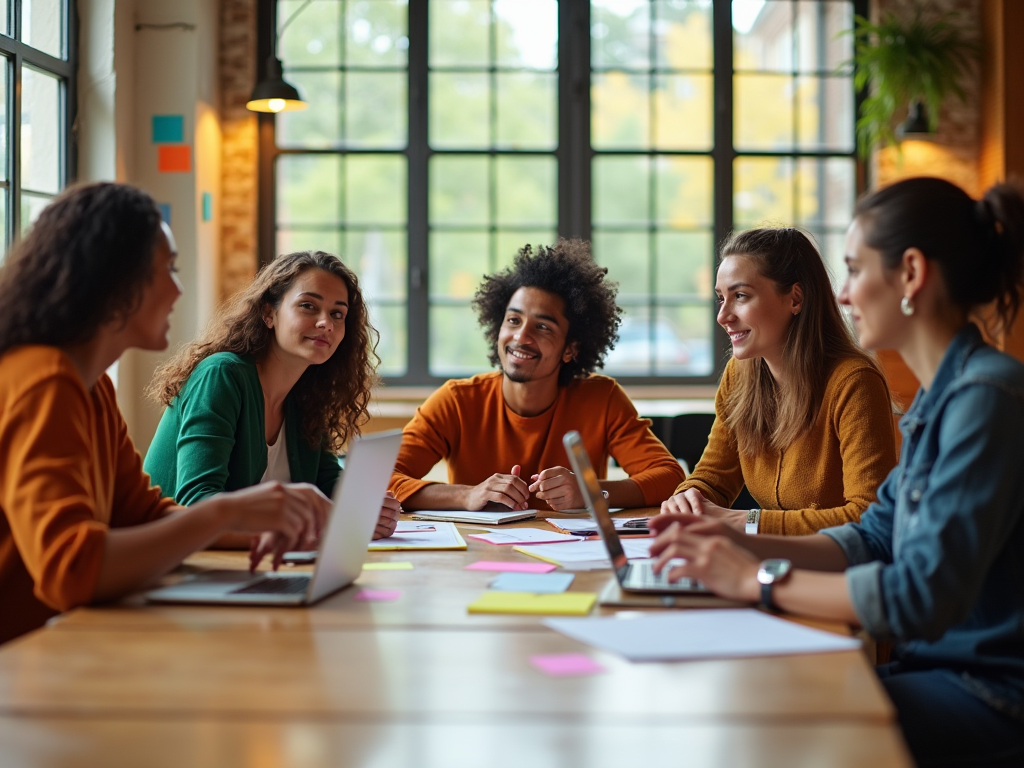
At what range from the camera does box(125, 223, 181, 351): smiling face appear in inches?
68.1

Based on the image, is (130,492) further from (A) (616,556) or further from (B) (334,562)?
(A) (616,556)

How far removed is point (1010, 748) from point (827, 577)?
0.32m

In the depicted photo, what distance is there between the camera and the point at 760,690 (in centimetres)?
Answer: 117

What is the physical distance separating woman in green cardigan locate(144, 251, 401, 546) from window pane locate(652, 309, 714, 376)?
363 centimetres

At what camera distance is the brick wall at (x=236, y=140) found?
6125 millimetres

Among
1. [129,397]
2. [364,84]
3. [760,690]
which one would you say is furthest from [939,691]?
[364,84]

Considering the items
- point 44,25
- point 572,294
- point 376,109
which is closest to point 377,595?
point 572,294

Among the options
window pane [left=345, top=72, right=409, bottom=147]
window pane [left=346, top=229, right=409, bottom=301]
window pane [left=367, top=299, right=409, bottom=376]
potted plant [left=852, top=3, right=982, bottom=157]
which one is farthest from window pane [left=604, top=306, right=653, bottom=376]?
window pane [left=345, top=72, right=409, bottom=147]

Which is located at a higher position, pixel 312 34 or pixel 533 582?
pixel 312 34

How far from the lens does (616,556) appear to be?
177cm

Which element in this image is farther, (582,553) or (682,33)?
(682,33)

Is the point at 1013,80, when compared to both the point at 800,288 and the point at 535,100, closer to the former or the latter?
the point at 535,100

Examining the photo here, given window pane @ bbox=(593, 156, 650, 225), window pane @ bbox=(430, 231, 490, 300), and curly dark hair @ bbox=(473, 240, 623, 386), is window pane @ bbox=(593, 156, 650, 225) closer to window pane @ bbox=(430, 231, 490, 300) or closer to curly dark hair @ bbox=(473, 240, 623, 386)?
window pane @ bbox=(430, 231, 490, 300)

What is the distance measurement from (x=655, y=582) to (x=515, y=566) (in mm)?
307
